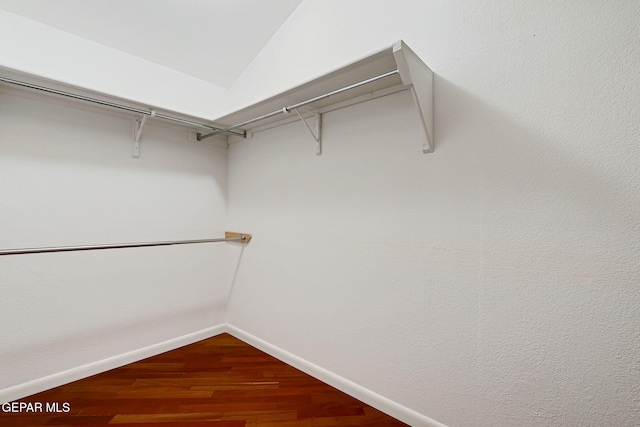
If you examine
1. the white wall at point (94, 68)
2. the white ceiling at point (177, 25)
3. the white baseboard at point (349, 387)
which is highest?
the white ceiling at point (177, 25)

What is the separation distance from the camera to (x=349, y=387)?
4.99 ft

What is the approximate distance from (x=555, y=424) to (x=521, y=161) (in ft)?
3.11

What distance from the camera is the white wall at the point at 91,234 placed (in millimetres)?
1492

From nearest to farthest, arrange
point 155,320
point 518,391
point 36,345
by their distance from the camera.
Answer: point 518,391 < point 36,345 < point 155,320

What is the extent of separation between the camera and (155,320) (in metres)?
1.99

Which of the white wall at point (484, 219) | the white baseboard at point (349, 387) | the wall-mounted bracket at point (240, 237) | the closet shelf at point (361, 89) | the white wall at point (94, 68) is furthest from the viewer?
the wall-mounted bracket at point (240, 237)

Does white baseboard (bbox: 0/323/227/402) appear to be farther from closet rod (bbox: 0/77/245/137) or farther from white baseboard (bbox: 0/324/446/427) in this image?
closet rod (bbox: 0/77/245/137)

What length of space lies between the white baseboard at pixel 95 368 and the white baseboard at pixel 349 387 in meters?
0.46

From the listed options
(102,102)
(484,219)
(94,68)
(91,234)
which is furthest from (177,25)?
(484,219)

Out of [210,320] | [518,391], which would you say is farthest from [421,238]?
[210,320]

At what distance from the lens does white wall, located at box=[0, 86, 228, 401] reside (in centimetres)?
149

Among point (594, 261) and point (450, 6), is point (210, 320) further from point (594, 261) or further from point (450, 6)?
point (450, 6)

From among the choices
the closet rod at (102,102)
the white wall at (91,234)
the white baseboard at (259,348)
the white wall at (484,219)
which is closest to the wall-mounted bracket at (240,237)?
the white wall at (91,234)

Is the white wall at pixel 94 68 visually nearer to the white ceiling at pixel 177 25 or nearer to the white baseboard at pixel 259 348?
the white ceiling at pixel 177 25
